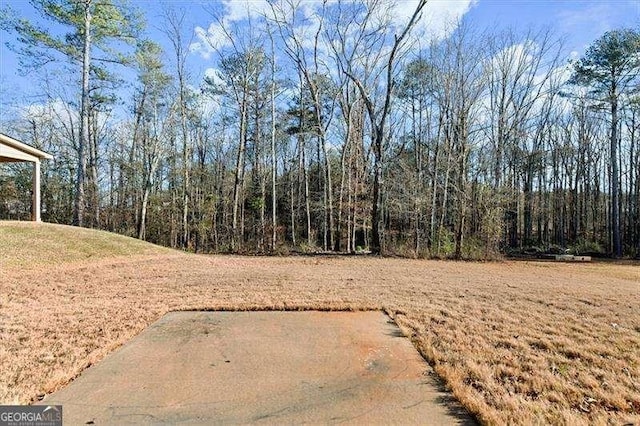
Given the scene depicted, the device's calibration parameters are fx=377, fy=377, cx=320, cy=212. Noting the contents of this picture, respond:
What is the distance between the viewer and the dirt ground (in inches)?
93.4

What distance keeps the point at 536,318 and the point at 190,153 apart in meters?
21.5

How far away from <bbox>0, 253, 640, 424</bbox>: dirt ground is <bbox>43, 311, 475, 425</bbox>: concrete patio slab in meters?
0.20

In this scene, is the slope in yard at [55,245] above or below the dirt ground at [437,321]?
above

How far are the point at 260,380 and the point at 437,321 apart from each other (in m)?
2.30

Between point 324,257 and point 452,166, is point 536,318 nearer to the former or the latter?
→ point 324,257

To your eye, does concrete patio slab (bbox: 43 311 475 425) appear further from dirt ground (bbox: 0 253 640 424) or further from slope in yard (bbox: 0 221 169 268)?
slope in yard (bbox: 0 221 169 268)

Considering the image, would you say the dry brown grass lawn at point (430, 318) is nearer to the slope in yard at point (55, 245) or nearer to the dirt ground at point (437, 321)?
the dirt ground at point (437, 321)

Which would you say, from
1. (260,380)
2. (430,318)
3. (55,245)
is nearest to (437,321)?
(430,318)

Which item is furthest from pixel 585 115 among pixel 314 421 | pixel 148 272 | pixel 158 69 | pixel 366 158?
pixel 314 421

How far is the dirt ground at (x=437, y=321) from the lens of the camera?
7.78 feet

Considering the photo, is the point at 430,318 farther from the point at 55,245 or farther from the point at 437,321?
the point at 55,245

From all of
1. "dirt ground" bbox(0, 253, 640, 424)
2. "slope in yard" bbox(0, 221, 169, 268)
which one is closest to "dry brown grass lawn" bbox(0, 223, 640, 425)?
"dirt ground" bbox(0, 253, 640, 424)

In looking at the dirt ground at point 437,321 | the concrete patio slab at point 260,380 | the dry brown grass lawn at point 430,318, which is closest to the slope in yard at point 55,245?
the dry brown grass lawn at point 430,318

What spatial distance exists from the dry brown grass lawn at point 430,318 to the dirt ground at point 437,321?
14mm
